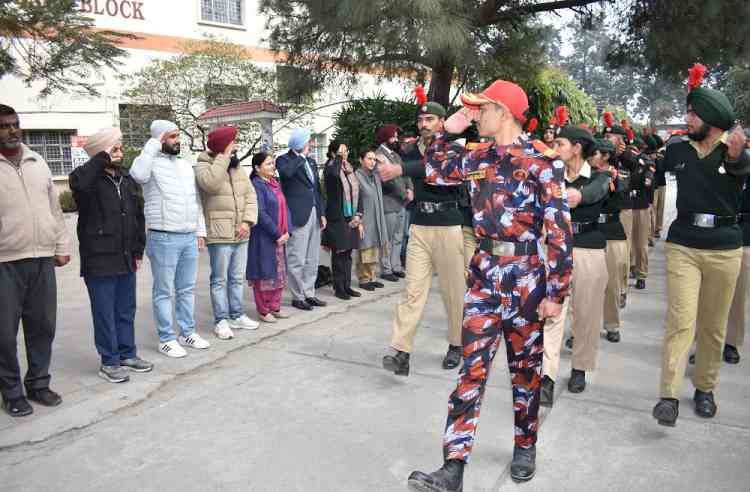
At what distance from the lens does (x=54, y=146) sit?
64.0 feet

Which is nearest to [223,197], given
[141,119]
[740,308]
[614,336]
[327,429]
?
[327,429]

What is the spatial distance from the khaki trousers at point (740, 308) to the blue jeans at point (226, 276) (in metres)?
4.08

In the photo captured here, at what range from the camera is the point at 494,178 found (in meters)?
3.12

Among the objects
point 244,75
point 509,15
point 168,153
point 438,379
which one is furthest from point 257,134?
point 438,379

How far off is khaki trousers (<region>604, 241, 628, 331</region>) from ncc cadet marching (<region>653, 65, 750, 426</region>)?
1.56m

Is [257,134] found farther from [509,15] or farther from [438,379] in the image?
[438,379]

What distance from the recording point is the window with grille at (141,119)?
1519 cm

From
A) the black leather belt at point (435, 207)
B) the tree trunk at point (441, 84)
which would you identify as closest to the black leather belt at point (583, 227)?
the black leather belt at point (435, 207)

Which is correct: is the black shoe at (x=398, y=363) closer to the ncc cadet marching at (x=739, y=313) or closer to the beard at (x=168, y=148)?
the beard at (x=168, y=148)

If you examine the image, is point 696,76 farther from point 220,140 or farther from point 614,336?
point 220,140

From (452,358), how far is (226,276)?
2195 millimetres

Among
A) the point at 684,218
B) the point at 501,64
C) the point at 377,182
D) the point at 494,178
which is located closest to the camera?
the point at 494,178

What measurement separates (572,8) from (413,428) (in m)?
8.40

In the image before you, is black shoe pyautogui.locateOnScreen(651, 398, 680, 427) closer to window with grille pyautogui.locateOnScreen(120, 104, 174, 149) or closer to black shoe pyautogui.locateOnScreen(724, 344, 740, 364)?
black shoe pyautogui.locateOnScreen(724, 344, 740, 364)
